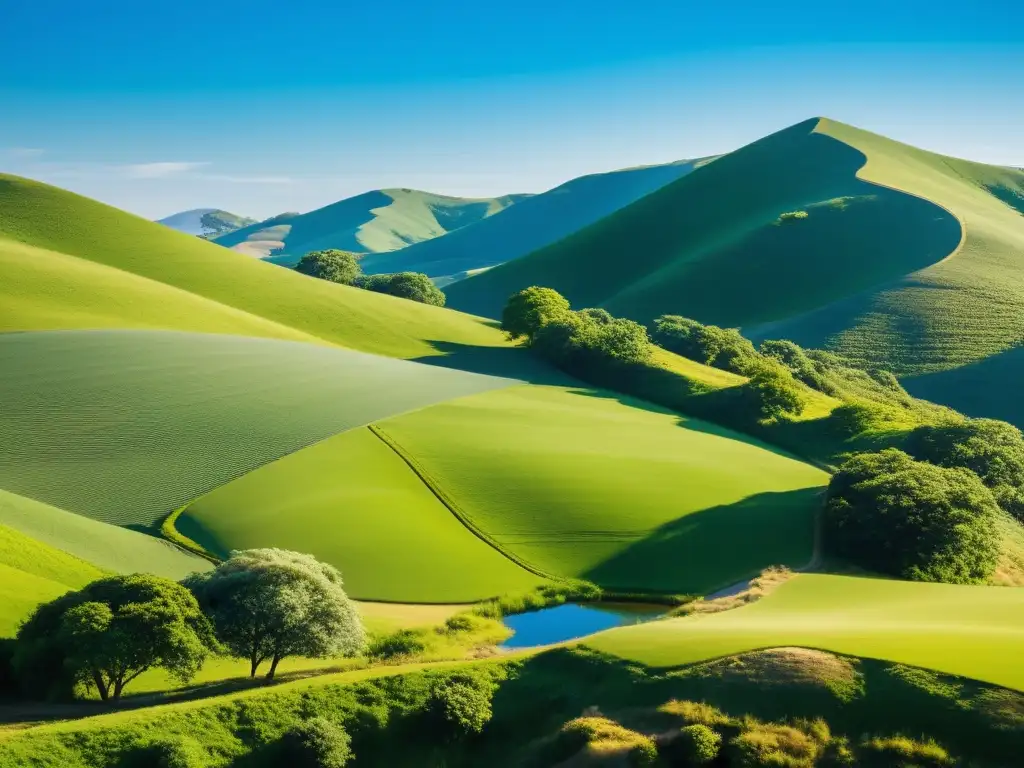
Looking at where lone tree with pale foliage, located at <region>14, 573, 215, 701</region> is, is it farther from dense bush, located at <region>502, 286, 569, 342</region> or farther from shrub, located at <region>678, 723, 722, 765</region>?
dense bush, located at <region>502, 286, 569, 342</region>

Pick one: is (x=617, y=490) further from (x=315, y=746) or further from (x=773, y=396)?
(x=315, y=746)

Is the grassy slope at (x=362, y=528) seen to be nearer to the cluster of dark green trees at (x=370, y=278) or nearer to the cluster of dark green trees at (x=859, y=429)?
the cluster of dark green trees at (x=859, y=429)

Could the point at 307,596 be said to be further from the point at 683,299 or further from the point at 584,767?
the point at 683,299

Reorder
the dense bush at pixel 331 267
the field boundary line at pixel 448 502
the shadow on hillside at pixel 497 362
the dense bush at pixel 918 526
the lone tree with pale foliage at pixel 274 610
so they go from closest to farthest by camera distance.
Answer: the lone tree with pale foliage at pixel 274 610, the dense bush at pixel 918 526, the field boundary line at pixel 448 502, the shadow on hillside at pixel 497 362, the dense bush at pixel 331 267

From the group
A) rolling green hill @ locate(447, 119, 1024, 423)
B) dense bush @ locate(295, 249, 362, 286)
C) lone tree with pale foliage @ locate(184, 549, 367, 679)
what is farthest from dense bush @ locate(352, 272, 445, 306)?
lone tree with pale foliage @ locate(184, 549, 367, 679)

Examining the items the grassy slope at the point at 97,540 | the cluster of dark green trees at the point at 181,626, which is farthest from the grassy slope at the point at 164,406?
the cluster of dark green trees at the point at 181,626

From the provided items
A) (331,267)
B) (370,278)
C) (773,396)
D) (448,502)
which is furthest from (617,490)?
(331,267)

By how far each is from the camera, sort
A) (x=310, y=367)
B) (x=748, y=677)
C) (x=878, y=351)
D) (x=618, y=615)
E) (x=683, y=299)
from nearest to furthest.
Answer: (x=748, y=677) < (x=618, y=615) < (x=310, y=367) < (x=878, y=351) < (x=683, y=299)

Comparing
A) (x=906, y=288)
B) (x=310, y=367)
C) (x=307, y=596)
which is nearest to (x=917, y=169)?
(x=906, y=288)
